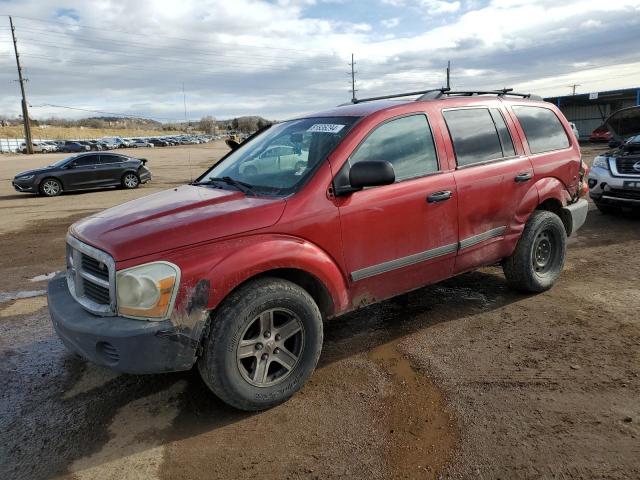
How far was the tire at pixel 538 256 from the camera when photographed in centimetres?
465

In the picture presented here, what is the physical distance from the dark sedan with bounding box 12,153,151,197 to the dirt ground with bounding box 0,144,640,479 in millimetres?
12910

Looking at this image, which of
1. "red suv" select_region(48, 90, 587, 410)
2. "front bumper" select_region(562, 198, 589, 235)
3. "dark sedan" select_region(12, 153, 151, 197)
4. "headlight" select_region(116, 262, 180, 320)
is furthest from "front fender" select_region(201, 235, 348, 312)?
"dark sedan" select_region(12, 153, 151, 197)

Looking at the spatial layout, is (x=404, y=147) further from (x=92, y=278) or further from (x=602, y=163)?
(x=602, y=163)

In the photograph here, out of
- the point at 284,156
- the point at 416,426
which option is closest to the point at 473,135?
the point at 284,156

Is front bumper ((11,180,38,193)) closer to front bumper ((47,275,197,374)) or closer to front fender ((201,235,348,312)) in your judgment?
front bumper ((47,275,197,374))

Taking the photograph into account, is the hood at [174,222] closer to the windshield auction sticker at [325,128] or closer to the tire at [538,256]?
the windshield auction sticker at [325,128]

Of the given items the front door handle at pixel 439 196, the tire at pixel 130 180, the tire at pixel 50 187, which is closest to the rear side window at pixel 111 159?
the tire at pixel 130 180

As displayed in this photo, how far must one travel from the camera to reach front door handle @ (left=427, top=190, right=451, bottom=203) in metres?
3.80

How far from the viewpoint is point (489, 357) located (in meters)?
3.72

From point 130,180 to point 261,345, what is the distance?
1652 cm

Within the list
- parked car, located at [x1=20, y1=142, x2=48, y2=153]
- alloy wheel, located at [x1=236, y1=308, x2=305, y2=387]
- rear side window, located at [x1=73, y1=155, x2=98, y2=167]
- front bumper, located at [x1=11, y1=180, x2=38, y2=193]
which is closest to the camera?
alloy wheel, located at [x1=236, y1=308, x2=305, y2=387]

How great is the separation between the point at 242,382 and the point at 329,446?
64 centimetres

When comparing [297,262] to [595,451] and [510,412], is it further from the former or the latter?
[595,451]

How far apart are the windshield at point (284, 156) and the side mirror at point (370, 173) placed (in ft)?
0.94
